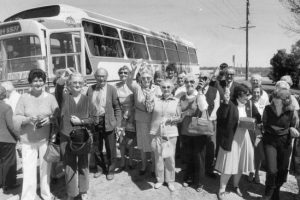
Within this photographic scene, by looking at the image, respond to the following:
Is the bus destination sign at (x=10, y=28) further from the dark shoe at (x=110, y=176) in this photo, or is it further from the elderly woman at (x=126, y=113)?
the dark shoe at (x=110, y=176)

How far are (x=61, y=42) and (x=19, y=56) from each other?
109 cm

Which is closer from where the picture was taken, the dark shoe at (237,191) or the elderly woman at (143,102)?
the dark shoe at (237,191)

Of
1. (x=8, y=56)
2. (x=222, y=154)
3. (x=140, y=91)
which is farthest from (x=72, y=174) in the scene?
(x=8, y=56)

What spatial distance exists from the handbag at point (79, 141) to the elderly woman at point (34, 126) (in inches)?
17.7

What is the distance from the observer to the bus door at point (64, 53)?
20.9 feet

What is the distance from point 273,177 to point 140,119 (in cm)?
222

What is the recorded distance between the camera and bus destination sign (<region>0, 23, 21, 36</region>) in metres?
6.70

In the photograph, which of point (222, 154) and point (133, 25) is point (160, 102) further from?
point (133, 25)

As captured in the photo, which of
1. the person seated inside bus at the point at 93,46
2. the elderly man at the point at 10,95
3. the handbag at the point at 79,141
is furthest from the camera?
the person seated inside bus at the point at 93,46

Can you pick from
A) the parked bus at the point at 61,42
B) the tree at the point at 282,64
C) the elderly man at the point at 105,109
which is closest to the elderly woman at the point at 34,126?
the elderly man at the point at 105,109

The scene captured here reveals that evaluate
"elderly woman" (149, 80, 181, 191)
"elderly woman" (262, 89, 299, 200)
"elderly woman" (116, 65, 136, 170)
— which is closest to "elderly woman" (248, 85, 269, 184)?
"elderly woman" (262, 89, 299, 200)

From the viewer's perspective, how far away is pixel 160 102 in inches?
165

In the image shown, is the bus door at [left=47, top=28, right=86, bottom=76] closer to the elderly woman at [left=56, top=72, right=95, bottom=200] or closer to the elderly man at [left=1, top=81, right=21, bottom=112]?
the elderly man at [left=1, top=81, right=21, bottom=112]

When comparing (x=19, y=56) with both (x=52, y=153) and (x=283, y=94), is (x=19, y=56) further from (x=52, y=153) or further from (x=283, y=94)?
(x=283, y=94)
